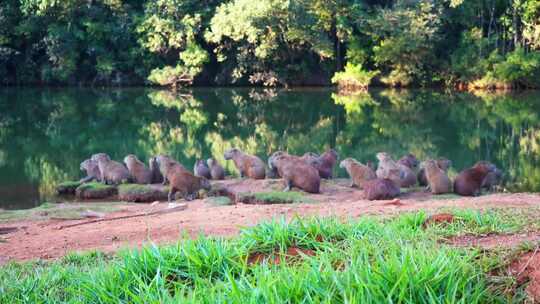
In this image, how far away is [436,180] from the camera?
34.9 feet

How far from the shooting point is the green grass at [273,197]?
10156 millimetres

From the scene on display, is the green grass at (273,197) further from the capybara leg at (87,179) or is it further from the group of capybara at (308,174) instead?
the capybara leg at (87,179)

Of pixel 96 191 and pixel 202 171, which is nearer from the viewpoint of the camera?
pixel 96 191

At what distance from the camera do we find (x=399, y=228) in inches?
200

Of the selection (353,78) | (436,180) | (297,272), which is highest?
(353,78)

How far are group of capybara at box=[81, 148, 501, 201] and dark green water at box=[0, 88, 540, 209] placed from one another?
114 cm

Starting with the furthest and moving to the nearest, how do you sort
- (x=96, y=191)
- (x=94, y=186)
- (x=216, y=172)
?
(x=216, y=172) < (x=94, y=186) < (x=96, y=191)

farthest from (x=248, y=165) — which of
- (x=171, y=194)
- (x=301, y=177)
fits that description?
(x=171, y=194)

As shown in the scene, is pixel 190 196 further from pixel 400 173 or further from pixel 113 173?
pixel 400 173

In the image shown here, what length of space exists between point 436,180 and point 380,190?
129 cm

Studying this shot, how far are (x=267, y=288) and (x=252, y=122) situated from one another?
778 inches

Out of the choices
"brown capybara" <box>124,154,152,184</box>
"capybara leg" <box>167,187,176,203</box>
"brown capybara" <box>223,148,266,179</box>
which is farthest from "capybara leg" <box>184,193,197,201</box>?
"brown capybara" <box>223,148,266,179</box>

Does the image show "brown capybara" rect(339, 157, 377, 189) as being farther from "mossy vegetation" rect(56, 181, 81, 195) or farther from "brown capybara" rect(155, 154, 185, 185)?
"mossy vegetation" rect(56, 181, 81, 195)

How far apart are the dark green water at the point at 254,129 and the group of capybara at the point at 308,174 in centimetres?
114
